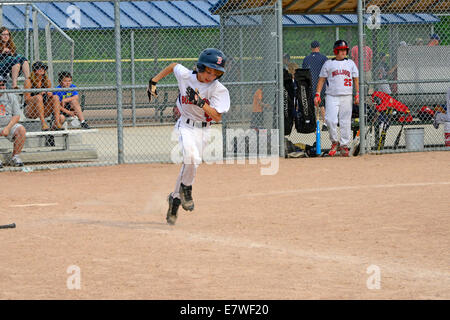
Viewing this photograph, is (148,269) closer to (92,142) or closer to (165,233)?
(165,233)

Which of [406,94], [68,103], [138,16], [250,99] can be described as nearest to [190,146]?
[68,103]

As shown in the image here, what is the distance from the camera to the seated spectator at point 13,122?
12.6 m

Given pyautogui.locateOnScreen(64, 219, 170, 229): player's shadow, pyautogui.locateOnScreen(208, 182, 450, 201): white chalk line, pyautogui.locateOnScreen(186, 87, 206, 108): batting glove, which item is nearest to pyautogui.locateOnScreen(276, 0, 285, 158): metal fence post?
pyautogui.locateOnScreen(208, 182, 450, 201): white chalk line

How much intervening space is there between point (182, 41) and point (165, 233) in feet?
59.6

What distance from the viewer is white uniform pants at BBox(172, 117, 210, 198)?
25.9 ft

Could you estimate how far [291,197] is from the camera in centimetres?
966

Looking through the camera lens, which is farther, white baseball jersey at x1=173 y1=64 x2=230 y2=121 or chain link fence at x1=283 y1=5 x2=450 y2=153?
chain link fence at x1=283 y1=5 x2=450 y2=153

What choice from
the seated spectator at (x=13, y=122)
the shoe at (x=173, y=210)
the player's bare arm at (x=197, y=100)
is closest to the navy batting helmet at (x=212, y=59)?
the player's bare arm at (x=197, y=100)

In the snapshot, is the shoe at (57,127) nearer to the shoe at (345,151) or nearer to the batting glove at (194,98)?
the shoe at (345,151)

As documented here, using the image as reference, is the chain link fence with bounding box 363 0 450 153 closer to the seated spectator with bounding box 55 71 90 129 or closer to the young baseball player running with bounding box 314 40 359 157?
the young baseball player running with bounding box 314 40 359 157

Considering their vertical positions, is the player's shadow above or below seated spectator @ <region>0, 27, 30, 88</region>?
below

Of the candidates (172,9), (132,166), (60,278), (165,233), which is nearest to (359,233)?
(165,233)

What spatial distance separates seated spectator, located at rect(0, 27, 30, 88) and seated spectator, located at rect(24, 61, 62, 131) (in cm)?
27

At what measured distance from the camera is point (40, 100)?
13320 mm
